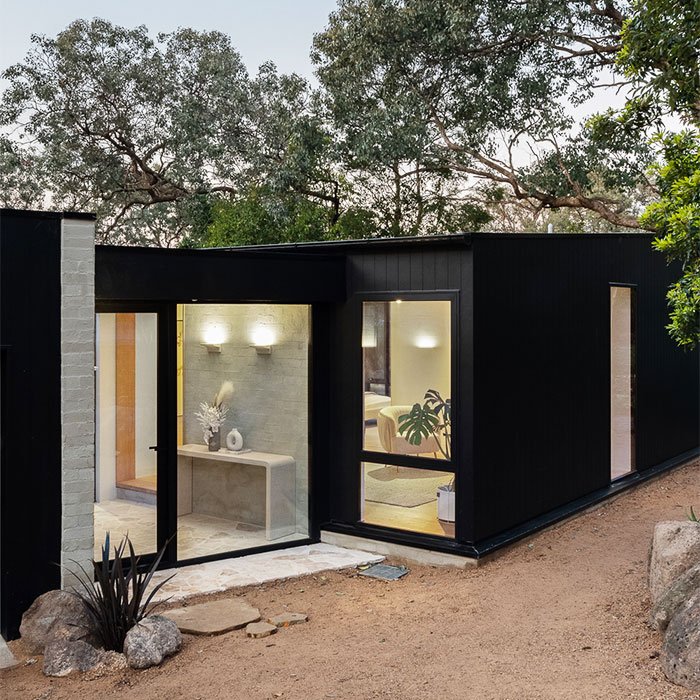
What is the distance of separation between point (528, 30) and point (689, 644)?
42.3 ft

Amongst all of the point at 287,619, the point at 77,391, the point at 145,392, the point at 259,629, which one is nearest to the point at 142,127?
the point at 145,392

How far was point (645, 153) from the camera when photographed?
53.7 feet

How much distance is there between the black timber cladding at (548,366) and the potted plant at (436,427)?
0.90ft

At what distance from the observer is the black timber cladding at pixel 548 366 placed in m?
7.02

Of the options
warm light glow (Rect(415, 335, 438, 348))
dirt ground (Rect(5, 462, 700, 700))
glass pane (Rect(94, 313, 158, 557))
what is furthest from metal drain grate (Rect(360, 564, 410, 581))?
warm light glow (Rect(415, 335, 438, 348))

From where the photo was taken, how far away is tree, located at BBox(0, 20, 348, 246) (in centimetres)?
1861

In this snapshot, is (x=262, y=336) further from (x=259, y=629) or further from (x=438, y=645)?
(x=438, y=645)

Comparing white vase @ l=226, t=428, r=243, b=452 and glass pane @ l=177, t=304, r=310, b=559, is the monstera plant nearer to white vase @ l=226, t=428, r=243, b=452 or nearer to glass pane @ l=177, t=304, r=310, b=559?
glass pane @ l=177, t=304, r=310, b=559

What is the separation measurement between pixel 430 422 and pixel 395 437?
13.8 inches

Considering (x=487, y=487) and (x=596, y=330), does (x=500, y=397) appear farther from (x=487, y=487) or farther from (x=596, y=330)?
(x=596, y=330)

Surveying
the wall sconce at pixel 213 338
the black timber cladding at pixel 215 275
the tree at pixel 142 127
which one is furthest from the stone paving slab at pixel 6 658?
the tree at pixel 142 127

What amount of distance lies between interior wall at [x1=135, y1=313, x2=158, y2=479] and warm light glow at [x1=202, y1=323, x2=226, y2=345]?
1.93ft

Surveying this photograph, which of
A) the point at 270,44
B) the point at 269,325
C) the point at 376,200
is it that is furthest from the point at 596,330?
the point at 270,44

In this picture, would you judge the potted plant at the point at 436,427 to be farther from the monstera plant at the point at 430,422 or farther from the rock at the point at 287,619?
the rock at the point at 287,619
